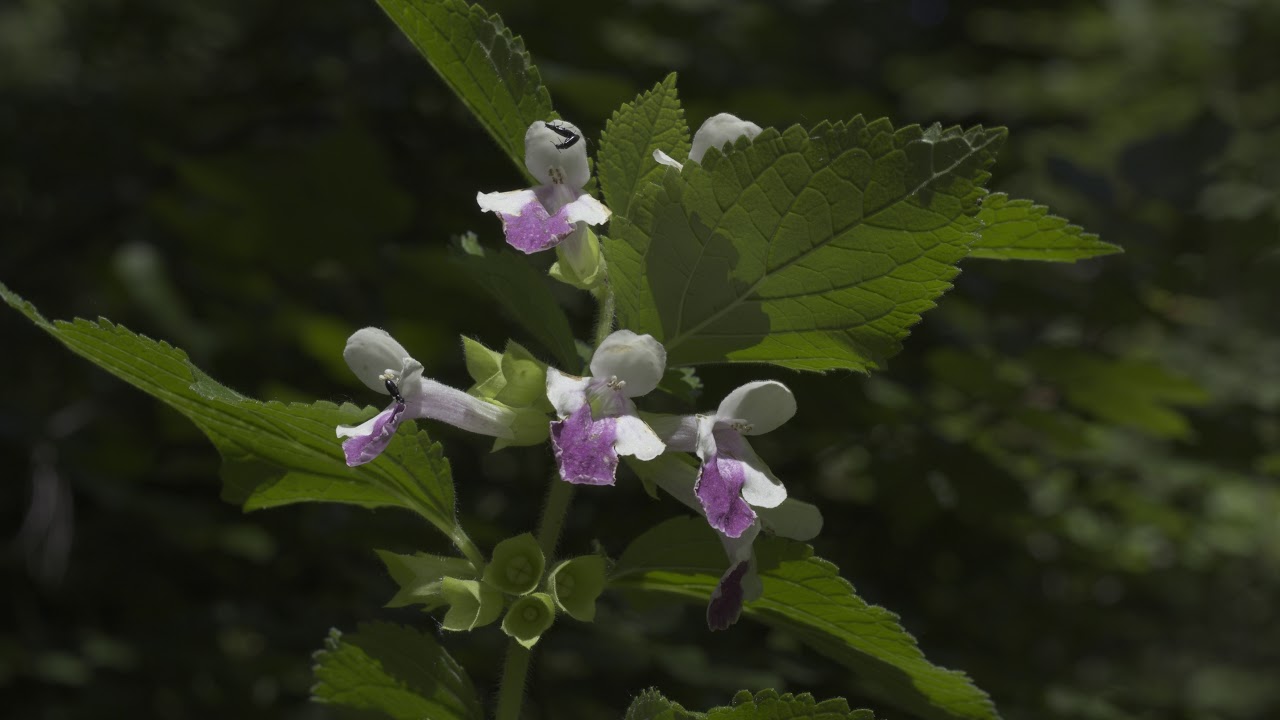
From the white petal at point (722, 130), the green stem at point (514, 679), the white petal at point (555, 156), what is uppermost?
the white petal at point (722, 130)

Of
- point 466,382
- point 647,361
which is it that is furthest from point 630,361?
point 466,382

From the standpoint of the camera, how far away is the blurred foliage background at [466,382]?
2277mm

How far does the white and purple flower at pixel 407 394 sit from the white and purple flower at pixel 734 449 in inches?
7.0

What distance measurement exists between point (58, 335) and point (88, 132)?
8.30 feet

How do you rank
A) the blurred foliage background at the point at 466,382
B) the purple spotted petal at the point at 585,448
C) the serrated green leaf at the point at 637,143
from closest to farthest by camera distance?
the purple spotted petal at the point at 585,448 < the serrated green leaf at the point at 637,143 < the blurred foliage background at the point at 466,382

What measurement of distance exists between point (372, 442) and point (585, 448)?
20 centimetres

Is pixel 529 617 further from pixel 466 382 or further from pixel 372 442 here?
pixel 466 382

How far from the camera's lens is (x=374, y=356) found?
3.62 feet

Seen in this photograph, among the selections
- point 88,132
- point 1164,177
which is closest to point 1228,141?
point 1164,177

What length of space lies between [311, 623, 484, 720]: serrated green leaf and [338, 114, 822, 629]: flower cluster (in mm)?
275

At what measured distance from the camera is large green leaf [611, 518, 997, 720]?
1.11 m

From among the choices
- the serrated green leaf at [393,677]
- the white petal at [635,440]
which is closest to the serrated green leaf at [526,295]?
the white petal at [635,440]

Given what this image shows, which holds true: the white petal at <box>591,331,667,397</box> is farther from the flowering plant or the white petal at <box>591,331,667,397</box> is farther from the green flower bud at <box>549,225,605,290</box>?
the green flower bud at <box>549,225,605,290</box>

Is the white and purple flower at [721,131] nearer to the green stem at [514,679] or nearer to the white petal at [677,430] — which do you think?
the white petal at [677,430]
